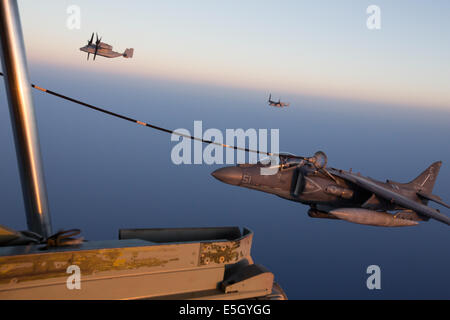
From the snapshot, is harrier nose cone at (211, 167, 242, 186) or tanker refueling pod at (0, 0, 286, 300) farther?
harrier nose cone at (211, 167, 242, 186)

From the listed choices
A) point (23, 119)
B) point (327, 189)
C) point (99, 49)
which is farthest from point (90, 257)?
point (99, 49)

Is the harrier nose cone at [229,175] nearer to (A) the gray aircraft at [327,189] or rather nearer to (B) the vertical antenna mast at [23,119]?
(A) the gray aircraft at [327,189]

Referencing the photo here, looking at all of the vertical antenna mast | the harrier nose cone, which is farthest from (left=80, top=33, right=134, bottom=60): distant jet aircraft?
the vertical antenna mast

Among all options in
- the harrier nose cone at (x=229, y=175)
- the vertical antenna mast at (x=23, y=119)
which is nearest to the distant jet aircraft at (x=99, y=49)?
the harrier nose cone at (x=229, y=175)

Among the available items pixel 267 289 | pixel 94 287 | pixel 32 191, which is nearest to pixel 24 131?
pixel 32 191

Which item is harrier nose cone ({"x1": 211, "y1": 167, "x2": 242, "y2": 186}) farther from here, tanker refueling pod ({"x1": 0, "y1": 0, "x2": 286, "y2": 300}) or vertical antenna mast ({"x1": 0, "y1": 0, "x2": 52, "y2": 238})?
vertical antenna mast ({"x1": 0, "y1": 0, "x2": 52, "y2": 238})

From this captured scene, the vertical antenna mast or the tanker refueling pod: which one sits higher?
the vertical antenna mast
